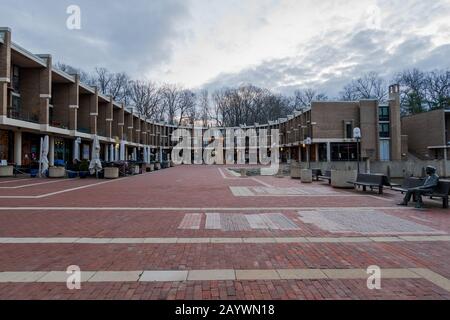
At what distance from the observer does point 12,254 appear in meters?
4.95

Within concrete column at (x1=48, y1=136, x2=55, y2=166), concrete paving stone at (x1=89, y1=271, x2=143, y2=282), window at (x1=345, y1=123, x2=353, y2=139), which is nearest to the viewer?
concrete paving stone at (x1=89, y1=271, x2=143, y2=282)

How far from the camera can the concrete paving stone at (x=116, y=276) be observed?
3891mm

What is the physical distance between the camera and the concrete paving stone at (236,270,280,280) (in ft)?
13.0

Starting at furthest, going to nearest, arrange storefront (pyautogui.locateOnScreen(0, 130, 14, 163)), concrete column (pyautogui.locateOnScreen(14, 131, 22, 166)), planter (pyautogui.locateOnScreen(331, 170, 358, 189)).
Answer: concrete column (pyautogui.locateOnScreen(14, 131, 22, 166)) → storefront (pyautogui.locateOnScreen(0, 130, 14, 163)) → planter (pyautogui.locateOnScreen(331, 170, 358, 189))

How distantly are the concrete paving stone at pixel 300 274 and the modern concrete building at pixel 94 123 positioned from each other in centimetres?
2700

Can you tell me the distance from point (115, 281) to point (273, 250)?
2.73m

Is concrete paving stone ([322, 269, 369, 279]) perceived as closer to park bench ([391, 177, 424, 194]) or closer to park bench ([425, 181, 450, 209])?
park bench ([425, 181, 450, 209])

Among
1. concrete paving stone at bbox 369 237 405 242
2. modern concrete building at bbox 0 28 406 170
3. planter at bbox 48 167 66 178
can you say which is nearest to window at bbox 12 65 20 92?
modern concrete building at bbox 0 28 406 170

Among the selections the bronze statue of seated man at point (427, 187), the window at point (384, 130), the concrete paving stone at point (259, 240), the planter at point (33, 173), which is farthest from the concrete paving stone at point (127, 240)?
the window at point (384, 130)

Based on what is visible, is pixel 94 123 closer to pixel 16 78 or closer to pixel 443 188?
pixel 16 78

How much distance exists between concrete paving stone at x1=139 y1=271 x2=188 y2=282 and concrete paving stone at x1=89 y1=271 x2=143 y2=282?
11cm

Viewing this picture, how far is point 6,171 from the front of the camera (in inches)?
914

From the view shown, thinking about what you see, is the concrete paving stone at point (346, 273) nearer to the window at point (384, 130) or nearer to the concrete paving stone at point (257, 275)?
the concrete paving stone at point (257, 275)

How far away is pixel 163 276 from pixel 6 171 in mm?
25639
